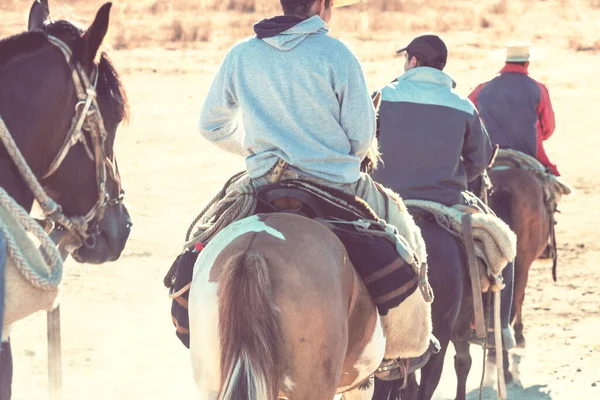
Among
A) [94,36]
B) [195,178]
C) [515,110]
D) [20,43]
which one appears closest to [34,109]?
[20,43]

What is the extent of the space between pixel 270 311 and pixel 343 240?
2.54ft

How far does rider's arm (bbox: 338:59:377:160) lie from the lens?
4809mm

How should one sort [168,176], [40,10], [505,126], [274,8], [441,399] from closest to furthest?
1. [40,10]
2. [441,399]
3. [505,126]
4. [168,176]
5. [274,8]

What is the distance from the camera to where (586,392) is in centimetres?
841

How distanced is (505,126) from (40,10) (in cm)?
513

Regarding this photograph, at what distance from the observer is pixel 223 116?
510 cm

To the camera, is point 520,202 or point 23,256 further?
point 520,202

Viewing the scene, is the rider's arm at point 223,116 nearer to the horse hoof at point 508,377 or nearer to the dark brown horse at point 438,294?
the dark brown horse at point 438,294

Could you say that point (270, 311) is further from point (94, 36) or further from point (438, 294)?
point (438, 294)

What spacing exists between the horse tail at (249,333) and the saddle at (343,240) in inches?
23.6

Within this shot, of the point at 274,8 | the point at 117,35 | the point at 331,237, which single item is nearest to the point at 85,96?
the point at 331,237

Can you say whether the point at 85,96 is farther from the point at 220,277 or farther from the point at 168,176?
the point at 168,176

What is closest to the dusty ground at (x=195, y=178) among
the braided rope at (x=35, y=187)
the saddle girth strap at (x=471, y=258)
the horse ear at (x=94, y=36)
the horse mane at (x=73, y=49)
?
the horse mane at (x=73, y=49)

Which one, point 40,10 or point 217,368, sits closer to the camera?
point 217,368
